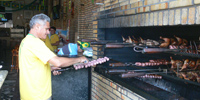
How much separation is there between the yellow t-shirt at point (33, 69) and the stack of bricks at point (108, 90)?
1.30 meters

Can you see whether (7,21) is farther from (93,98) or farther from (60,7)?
(93,98)

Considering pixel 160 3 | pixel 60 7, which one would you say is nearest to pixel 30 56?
pixel 160 3

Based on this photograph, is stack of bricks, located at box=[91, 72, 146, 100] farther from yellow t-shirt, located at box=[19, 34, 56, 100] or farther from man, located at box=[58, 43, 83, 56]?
yellow t-shirt, located at box=[19, 34, 56, 100]

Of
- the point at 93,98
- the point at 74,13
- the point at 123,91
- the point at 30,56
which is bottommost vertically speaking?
the point at 93,98

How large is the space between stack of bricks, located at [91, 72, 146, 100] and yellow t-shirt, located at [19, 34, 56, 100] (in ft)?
4.26

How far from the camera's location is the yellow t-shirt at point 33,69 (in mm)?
2881

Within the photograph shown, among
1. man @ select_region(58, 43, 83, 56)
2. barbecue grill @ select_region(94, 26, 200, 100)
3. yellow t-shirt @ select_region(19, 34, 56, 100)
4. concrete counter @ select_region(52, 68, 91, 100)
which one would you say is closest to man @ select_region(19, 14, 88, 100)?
yellow t-shirt @ select_region(19, 34, 56, 100)

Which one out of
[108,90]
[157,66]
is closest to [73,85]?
[108,90]

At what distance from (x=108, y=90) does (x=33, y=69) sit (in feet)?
5.63

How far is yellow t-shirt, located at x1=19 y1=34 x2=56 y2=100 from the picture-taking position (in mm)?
2881

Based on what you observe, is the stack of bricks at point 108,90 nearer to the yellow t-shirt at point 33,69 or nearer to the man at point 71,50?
the man at point 71,50

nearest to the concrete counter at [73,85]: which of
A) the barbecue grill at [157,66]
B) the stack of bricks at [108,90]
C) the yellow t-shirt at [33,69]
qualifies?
the stack of bricks at [108,90]

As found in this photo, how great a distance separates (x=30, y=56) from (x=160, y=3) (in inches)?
77.8

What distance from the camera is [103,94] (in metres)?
4.43
